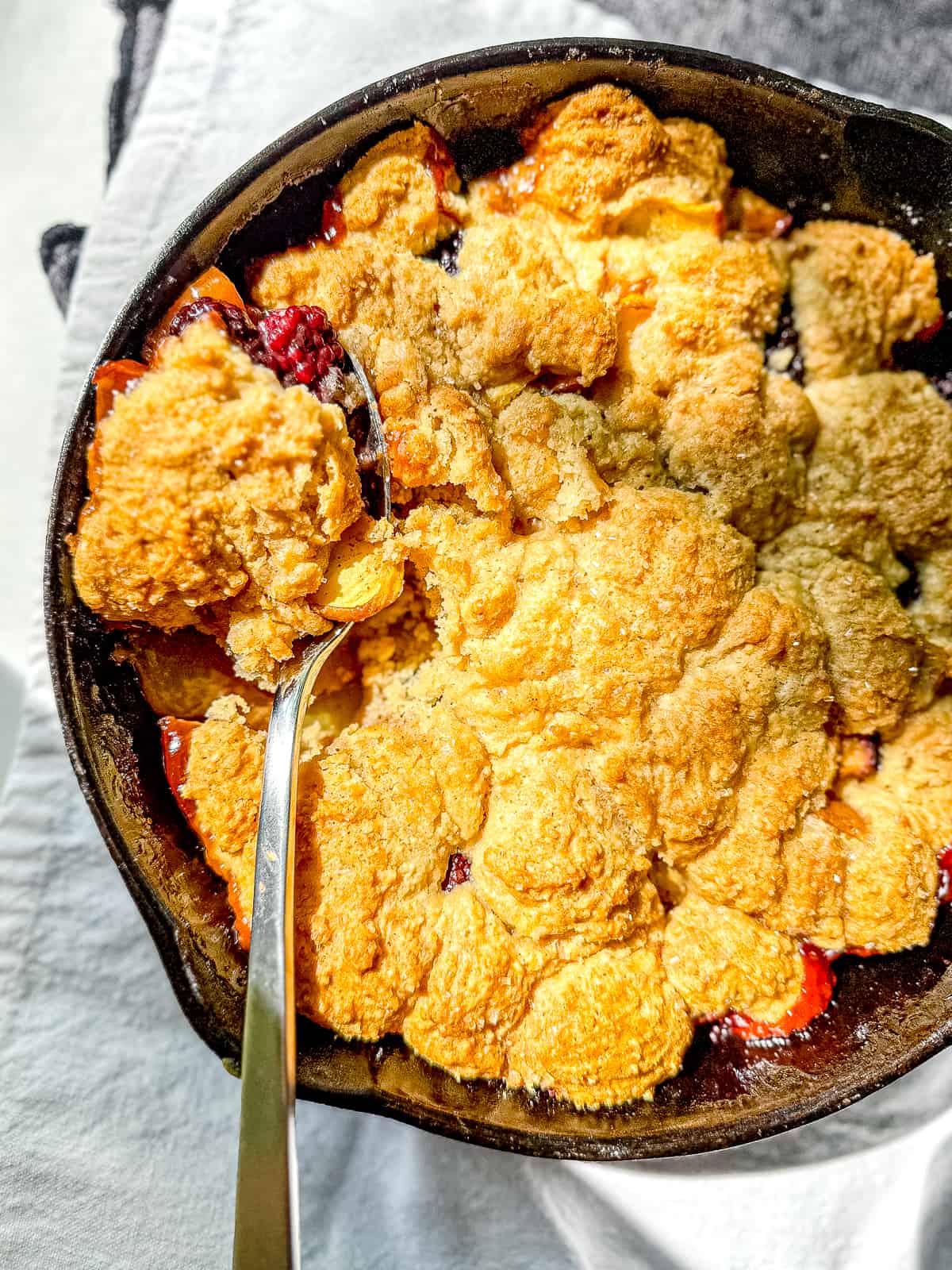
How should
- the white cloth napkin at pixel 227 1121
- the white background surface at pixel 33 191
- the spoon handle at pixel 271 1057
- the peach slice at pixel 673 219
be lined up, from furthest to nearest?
1. the white background surface at pixel 33 191
2. the white cloth napkin at pixel 227 1121
3. the peach slice at pixel 673 219
4. the spoon handle at pixel 271 1057

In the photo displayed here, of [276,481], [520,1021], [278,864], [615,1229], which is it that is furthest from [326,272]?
[615,1229]

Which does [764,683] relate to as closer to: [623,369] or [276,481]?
[623,369]

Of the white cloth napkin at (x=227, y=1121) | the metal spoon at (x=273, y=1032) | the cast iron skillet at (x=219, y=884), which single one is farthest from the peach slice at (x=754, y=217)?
the white cloth napkin at (x=227, y=1121)

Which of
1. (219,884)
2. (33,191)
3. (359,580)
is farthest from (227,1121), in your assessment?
(33,191)

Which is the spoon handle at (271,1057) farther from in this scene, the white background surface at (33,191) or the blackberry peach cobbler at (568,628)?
the white background surface at (33,191)

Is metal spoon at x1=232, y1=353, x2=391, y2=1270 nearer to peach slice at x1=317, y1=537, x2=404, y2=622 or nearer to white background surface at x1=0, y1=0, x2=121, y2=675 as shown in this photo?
peach slice at x1=317, y1=537, x2=404, y2=622

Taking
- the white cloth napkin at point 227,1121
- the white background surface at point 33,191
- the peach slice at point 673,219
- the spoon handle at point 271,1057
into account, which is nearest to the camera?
the spoon handle at point 271,1057
